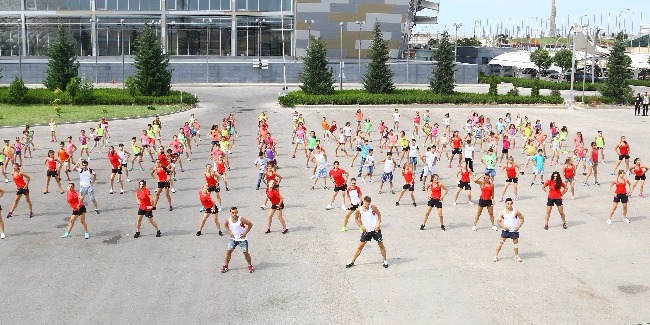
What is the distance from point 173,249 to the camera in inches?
651

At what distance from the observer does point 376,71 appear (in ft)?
193

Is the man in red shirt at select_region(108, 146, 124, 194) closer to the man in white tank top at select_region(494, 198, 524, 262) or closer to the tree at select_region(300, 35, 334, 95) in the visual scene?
the man in white tank top at select_region(494, 198, 524, 262)

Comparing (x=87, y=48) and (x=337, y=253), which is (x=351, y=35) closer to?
(x=87, y=48)

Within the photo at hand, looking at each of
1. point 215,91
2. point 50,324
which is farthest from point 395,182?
point 215,91

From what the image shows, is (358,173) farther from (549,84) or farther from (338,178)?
(549,84)

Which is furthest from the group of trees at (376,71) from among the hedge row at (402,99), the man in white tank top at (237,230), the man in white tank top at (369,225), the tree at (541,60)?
the man in white tank top at (237,230)

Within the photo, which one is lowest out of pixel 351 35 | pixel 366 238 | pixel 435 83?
pixel 366 238

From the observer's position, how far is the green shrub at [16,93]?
171 ft

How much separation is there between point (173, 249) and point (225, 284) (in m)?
2.88

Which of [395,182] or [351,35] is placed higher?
[351,35]

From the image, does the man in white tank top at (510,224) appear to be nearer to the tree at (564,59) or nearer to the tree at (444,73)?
the tree at (444,73)

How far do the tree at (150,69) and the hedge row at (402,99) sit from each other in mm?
9989

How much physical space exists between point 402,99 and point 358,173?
95.3 feet

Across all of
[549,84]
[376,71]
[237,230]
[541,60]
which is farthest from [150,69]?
[541,60]
